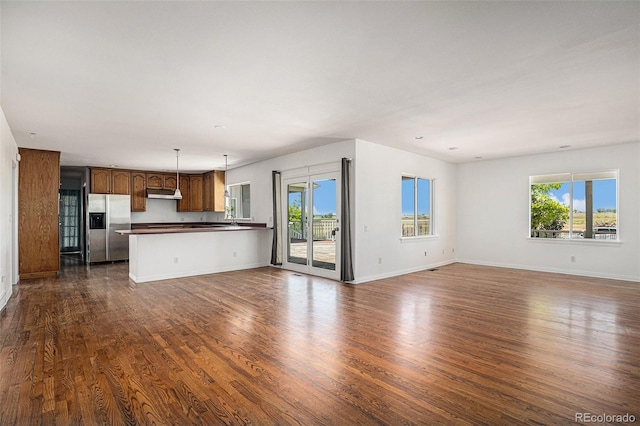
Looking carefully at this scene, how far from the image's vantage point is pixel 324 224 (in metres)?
6.57

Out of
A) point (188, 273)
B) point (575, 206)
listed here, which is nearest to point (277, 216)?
point (188, 273)

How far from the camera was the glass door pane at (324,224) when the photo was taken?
6367 mm

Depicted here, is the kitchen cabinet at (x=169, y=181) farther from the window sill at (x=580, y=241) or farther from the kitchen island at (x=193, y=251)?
the window sill at (x=580, y=241)

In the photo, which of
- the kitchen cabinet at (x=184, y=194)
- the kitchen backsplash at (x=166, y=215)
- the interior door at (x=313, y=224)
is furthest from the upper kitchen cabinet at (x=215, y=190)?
the interior door at (x=313, y=224)

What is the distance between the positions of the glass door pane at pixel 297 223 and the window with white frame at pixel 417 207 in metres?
2.09

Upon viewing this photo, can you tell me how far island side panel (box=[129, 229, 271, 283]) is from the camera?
19.9 ft

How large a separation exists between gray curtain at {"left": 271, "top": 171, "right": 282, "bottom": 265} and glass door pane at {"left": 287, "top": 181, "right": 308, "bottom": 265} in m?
0.21

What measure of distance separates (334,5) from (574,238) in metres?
7.22

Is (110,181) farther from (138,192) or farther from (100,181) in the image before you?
(138,192)

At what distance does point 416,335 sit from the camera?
3.32m

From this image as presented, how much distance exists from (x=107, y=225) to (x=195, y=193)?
2623 mm

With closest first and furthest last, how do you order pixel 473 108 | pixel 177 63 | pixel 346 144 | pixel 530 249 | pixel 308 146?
pixel 177 63 < pixel 473 108 < pixel 346 144 < pixel 308 146 < pixel 530 249

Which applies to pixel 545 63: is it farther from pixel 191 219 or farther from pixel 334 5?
pixel 191 219

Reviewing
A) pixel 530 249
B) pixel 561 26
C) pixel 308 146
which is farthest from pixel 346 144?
pixel 530 249
